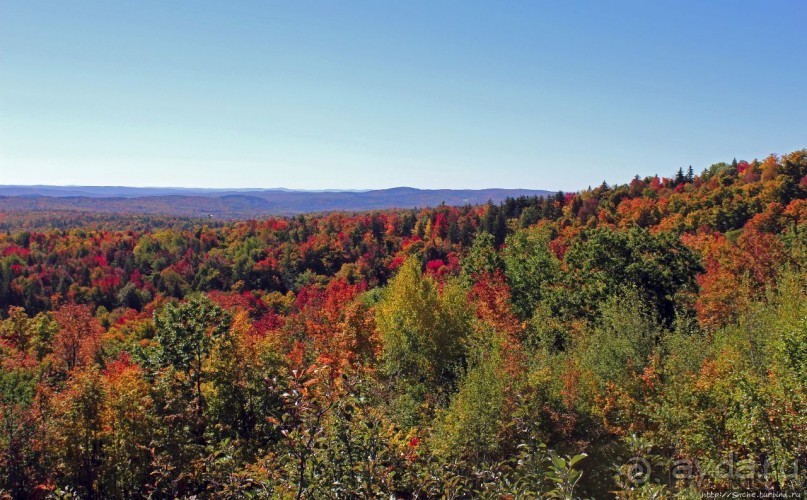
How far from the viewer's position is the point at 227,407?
2098 centimetres

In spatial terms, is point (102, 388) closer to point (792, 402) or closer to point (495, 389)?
point (495, 389)

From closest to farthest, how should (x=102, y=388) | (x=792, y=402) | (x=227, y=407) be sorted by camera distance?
(x=792, y=402) < (x=102, y=388) < (x=227, y=407)

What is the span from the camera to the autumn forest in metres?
9.55

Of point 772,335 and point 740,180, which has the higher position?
point 740,180

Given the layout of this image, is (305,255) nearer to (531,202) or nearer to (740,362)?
(531,202)

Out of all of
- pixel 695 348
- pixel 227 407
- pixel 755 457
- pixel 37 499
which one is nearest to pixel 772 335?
pixel 695 348

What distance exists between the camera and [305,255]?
116 metres

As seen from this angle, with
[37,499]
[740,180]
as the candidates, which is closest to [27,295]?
[37,499]

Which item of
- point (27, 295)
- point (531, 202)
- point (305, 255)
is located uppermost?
point (531, 202)

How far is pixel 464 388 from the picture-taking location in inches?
913

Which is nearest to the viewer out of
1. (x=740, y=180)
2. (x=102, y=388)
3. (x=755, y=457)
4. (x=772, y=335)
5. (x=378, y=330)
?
(x=755, y=457)

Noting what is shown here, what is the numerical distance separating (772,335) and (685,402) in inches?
400

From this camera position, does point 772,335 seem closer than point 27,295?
Yes

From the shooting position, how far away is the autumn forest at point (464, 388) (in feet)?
31.3
